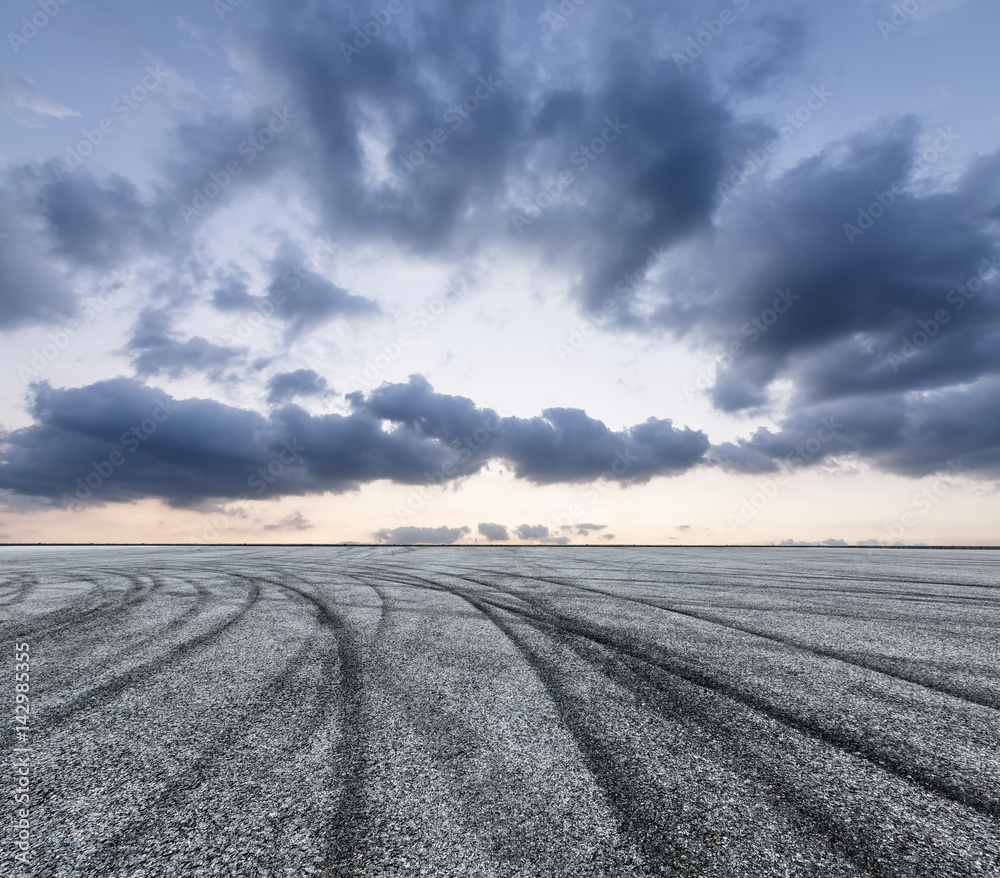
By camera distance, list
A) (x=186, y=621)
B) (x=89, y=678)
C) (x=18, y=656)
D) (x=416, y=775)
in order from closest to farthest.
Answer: (x=416, y=775) → (x=89, y=678) → (x=18, y=656) → (x=186, y=621)

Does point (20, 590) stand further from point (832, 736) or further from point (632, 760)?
point (832, 736)

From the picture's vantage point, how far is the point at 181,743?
9.65 ft

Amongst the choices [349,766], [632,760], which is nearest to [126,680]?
[349,766]

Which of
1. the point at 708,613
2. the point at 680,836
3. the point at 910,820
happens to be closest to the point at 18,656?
the point at 680,836

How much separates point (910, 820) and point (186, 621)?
756cm

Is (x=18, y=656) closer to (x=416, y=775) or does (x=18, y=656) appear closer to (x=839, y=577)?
(x=416, y=775)
